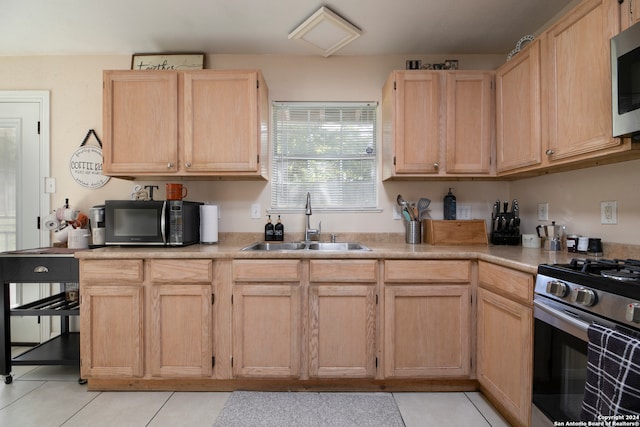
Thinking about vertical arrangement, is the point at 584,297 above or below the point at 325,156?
below

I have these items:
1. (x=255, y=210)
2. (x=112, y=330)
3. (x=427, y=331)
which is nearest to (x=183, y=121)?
(x=255, y=210)

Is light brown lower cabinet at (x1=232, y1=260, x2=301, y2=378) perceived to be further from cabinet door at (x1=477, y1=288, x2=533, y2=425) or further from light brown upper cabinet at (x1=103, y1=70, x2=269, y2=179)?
cabinet door at (x1=477, y1=288, x2=533, y2=425)

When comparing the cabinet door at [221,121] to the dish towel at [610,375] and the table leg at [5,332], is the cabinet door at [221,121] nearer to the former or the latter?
the table leg at [5,332]

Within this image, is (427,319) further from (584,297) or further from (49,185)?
(49,185)

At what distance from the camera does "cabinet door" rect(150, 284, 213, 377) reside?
193 centimetres

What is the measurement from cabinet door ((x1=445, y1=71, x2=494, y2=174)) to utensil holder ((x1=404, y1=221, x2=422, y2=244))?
1.59ft

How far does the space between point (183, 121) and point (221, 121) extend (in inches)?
11.1

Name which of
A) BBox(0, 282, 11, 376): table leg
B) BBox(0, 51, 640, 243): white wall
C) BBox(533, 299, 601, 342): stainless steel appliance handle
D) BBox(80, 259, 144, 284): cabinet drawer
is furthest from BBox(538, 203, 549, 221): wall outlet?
BBox(0, 282, 11, 376): table leg

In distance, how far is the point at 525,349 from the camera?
4.84ft

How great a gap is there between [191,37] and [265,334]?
2.29 metres

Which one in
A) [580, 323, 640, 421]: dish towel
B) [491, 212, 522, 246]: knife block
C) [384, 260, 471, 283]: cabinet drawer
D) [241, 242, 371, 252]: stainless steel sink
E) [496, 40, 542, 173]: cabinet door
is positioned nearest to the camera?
[580, 323, 640, 421]: dish towel

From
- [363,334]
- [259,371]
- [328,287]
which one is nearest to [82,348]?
[259,371]

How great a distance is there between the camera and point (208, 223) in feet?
7.71

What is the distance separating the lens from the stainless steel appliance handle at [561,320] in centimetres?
113
